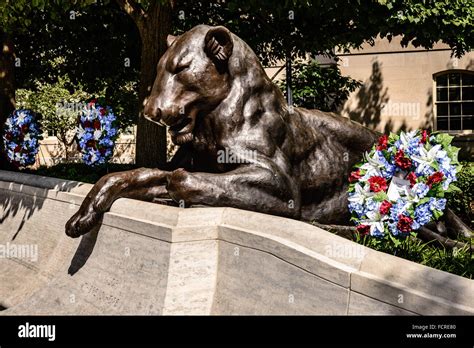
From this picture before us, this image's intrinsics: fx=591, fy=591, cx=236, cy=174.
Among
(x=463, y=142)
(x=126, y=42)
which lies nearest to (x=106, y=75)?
(x=126, y=42)

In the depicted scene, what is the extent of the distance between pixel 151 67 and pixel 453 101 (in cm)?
1512

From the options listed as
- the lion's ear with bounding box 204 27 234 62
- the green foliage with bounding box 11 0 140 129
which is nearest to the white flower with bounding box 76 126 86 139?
the green foliage with bounding box 11 0 140 129

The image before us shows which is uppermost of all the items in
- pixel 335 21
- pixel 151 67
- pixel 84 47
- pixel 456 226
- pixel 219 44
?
pixel 335 21

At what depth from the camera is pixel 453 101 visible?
863 inches

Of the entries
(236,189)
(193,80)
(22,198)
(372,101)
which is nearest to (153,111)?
(193,80)

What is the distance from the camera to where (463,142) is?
20.9m

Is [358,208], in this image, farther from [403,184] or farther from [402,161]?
[402,161]

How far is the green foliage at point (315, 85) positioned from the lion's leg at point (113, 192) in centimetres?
1099

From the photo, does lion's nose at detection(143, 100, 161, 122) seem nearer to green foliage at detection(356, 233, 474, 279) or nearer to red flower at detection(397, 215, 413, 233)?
green foliage at detection(356, 233, 474, 279)

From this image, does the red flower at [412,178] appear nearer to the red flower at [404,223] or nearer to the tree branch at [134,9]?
the red flower at [404,223]

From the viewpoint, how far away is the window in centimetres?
2188

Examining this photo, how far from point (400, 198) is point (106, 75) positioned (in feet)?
33.9
